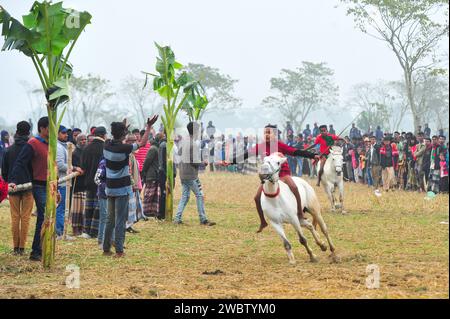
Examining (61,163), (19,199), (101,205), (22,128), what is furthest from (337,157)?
(19,199)

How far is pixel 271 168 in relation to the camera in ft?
32.5

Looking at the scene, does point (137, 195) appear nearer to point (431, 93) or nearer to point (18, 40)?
point (18, 40)

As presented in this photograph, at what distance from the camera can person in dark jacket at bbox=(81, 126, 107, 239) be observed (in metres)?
12.7

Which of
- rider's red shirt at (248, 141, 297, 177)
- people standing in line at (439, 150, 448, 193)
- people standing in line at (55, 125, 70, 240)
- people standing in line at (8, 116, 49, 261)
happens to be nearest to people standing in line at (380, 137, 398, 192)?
people standing in line at (439, 150, 448, 193)

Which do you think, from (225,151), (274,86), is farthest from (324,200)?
(274,86)

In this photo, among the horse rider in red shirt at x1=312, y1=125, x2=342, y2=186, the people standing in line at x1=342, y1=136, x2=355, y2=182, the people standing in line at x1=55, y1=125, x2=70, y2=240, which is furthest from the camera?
the people standing in line at x1=342, y1=136, x2=355, y2=182

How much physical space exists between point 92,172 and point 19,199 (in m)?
2.00

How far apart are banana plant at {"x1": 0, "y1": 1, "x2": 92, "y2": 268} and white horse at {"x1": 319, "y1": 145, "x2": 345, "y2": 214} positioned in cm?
923

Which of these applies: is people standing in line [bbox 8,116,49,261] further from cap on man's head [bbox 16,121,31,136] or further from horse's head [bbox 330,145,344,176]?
horse's head [bbox 330,145,344,176]

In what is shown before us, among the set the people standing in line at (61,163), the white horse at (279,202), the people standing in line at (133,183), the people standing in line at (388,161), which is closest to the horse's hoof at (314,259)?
the white horse at (279,202)

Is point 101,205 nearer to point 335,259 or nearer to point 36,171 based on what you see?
point 36,171

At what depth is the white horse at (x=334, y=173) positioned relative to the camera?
17734 mm
